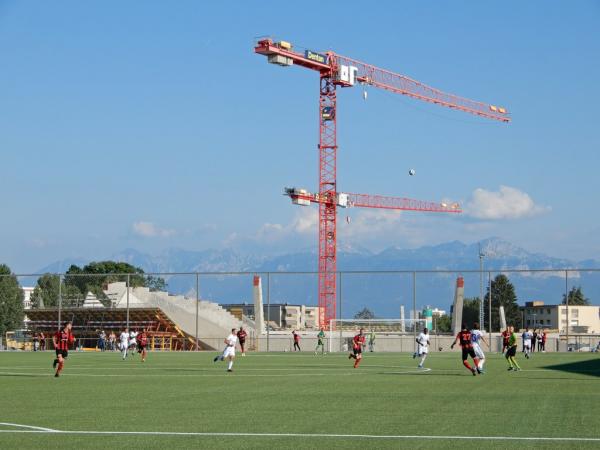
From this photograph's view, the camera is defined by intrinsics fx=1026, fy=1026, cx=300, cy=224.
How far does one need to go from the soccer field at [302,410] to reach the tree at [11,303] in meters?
57.0

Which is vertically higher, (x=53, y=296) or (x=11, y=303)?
(x=53, y=296)

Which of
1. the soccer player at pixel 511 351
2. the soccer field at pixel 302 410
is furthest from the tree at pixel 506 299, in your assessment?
the soccer field at pixel 302 410

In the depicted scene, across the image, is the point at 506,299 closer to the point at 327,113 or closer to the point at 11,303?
the point at 327,113

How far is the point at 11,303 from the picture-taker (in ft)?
321

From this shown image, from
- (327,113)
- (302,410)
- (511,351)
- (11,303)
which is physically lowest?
(302,410)

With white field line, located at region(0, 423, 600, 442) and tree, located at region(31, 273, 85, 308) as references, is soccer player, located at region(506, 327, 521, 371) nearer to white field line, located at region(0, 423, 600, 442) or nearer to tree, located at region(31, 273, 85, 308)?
white field line, located at region(0, 423, 600, 442)

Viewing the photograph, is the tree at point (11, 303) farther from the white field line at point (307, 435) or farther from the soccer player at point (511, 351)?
the white field line at point (307, 435)

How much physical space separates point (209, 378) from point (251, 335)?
42.9 metres

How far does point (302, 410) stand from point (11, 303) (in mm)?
80488

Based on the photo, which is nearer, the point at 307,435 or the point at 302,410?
the point at 307,435

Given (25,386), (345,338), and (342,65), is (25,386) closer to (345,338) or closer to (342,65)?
(345,338)

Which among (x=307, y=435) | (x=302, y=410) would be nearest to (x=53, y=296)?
(x=302, y=410)

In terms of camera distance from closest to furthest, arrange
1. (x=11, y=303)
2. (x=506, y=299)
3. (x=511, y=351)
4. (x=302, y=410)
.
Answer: (x=302, y=410), (x=511, y=351), (x=11, y=303), (x=506, y=299)

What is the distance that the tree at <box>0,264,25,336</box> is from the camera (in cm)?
9269
